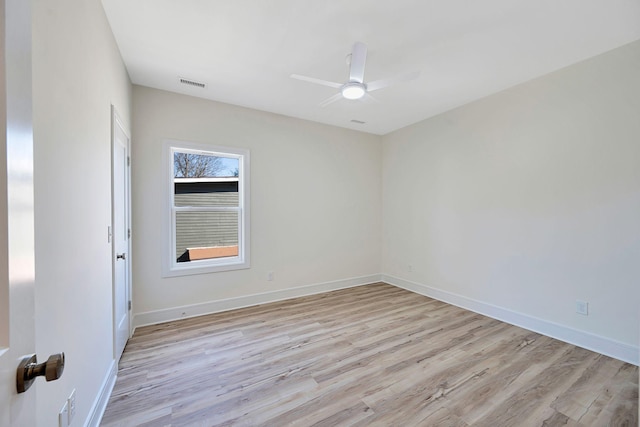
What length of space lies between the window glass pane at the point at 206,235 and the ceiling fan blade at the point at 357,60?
95.0 inches

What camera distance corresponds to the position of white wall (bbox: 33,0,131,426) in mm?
1103

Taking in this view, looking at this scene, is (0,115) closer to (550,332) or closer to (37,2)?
(37,2)

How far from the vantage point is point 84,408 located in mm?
1522

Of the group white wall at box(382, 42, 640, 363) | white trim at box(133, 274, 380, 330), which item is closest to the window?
white trim at box(133, 274, 380, 330)

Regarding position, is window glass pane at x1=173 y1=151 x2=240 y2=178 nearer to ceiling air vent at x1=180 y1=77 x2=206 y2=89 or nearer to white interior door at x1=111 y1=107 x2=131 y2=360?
white interior door at x1=111 y1=107 x2=131 y2=360

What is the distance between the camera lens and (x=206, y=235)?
3.60 meters

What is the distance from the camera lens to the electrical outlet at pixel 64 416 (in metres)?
1.25

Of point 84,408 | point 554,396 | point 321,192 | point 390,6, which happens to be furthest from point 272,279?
point 390,6

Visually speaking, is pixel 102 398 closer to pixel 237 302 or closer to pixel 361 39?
pixel 237 302

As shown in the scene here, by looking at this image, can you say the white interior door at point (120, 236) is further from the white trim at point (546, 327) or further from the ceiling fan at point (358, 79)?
the white trim at point (546, 327)

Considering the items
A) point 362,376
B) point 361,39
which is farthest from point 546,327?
point 361,39

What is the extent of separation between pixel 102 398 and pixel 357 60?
307cm

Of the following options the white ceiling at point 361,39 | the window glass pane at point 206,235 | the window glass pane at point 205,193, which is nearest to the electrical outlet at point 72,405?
the window glass pane at point 206,235

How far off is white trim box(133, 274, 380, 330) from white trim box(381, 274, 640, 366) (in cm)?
128
